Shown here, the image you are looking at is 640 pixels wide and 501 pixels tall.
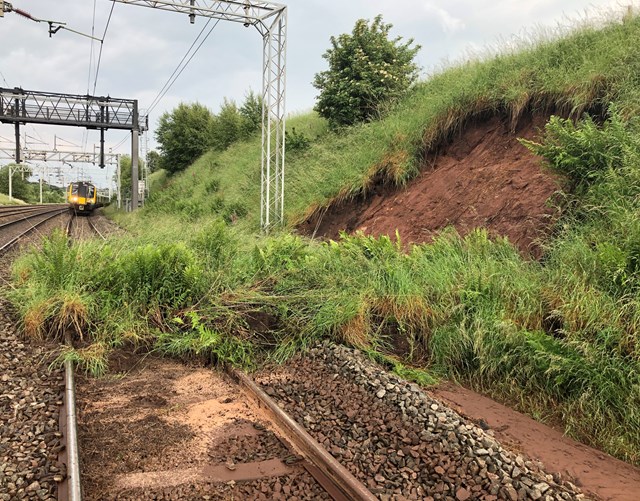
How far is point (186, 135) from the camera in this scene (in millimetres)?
36062

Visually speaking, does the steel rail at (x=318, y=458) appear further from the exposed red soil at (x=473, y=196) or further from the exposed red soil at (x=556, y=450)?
the exposed red soil at (x=473, y=196)

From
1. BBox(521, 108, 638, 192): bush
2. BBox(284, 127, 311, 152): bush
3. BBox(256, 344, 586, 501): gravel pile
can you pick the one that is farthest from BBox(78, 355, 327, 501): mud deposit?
BBox(284, 127, 311, 152): bush

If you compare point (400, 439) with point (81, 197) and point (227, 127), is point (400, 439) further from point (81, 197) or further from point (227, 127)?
point (81, 197)

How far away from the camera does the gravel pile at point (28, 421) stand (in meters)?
3.06

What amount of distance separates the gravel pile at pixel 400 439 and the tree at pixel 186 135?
32501mm

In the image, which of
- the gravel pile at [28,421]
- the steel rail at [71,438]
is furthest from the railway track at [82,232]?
the steel rail at [71,438]

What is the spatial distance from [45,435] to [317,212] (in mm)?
10397

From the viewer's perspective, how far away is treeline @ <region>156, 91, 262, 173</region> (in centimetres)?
3146

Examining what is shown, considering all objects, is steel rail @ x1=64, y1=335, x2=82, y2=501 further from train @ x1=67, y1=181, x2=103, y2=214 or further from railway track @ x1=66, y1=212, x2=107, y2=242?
train @ x1=67, y1=181, x2=103, y2=214

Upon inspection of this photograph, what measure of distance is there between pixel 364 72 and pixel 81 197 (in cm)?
3213

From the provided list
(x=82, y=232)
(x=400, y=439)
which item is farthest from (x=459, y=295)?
(x=82, y=232)

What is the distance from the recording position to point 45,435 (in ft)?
11.9

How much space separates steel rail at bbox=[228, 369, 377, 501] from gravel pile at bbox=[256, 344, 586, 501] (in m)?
0.15

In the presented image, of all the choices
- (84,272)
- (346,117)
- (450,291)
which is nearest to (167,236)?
(84,272)
